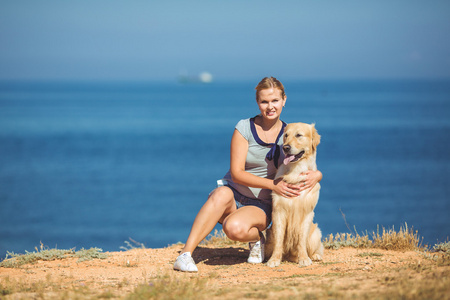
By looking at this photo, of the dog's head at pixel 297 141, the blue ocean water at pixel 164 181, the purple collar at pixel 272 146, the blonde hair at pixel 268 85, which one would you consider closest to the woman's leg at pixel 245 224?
the purple collar at pixel 272 146

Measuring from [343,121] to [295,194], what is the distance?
247 ft

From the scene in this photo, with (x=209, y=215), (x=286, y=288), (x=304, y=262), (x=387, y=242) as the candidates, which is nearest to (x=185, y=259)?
(x=209, y=215)

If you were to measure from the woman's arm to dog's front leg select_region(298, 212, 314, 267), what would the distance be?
1.16ft

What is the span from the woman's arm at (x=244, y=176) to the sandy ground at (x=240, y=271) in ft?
2.86

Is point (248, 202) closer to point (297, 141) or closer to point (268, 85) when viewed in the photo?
point (297, 141)

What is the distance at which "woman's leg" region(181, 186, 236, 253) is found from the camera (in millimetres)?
5719

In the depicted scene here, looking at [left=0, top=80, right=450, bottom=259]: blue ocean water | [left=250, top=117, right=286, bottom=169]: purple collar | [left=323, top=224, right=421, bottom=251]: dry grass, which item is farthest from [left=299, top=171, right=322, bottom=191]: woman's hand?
[left=0, top=80, right=450, bottom=259]: blue ocean water

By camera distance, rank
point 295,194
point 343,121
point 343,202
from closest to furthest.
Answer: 1. point 295,194
2. point 343,202
3. point 343,121

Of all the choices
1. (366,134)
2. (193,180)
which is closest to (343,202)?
(193,180)

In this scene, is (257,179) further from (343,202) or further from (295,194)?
(343,202)

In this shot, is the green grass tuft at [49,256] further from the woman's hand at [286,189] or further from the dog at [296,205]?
the woman's hand at [286,189]

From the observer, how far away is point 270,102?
5.73m

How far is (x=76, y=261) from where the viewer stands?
252 inches

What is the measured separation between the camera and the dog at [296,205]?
216 inches
